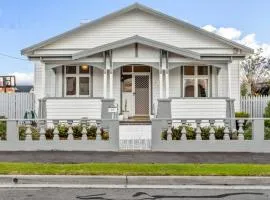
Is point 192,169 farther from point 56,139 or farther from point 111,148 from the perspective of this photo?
point 56,139

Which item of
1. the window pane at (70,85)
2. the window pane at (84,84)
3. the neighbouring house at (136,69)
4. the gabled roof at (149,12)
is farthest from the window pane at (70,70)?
the gabled roof at (149,12)

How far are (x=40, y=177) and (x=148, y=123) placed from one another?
36.4 ft

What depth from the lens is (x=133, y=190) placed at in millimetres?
8273

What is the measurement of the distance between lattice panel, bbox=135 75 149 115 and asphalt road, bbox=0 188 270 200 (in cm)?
1414

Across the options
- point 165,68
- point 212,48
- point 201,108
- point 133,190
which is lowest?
point 133,190

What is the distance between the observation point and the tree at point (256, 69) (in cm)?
→ 4544

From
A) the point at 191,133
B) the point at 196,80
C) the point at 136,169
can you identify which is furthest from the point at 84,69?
the point at 136,169

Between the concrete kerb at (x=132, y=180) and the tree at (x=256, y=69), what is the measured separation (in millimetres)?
37796

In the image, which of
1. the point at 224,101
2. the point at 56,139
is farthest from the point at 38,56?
the point at 224,101

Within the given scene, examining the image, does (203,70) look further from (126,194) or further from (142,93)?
(126,194)

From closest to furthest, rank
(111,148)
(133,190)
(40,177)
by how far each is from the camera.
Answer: (133,190) < (40,177) < (111,148)

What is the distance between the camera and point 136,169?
31.4ft

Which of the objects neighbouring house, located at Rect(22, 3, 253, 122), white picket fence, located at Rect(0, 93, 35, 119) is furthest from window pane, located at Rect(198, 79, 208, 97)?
white picket fence, located at Rect(0, 93, 35, 119)

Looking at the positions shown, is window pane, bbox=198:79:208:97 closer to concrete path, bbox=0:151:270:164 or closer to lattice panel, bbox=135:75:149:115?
lattice panel, bbox=135:75:149:115
